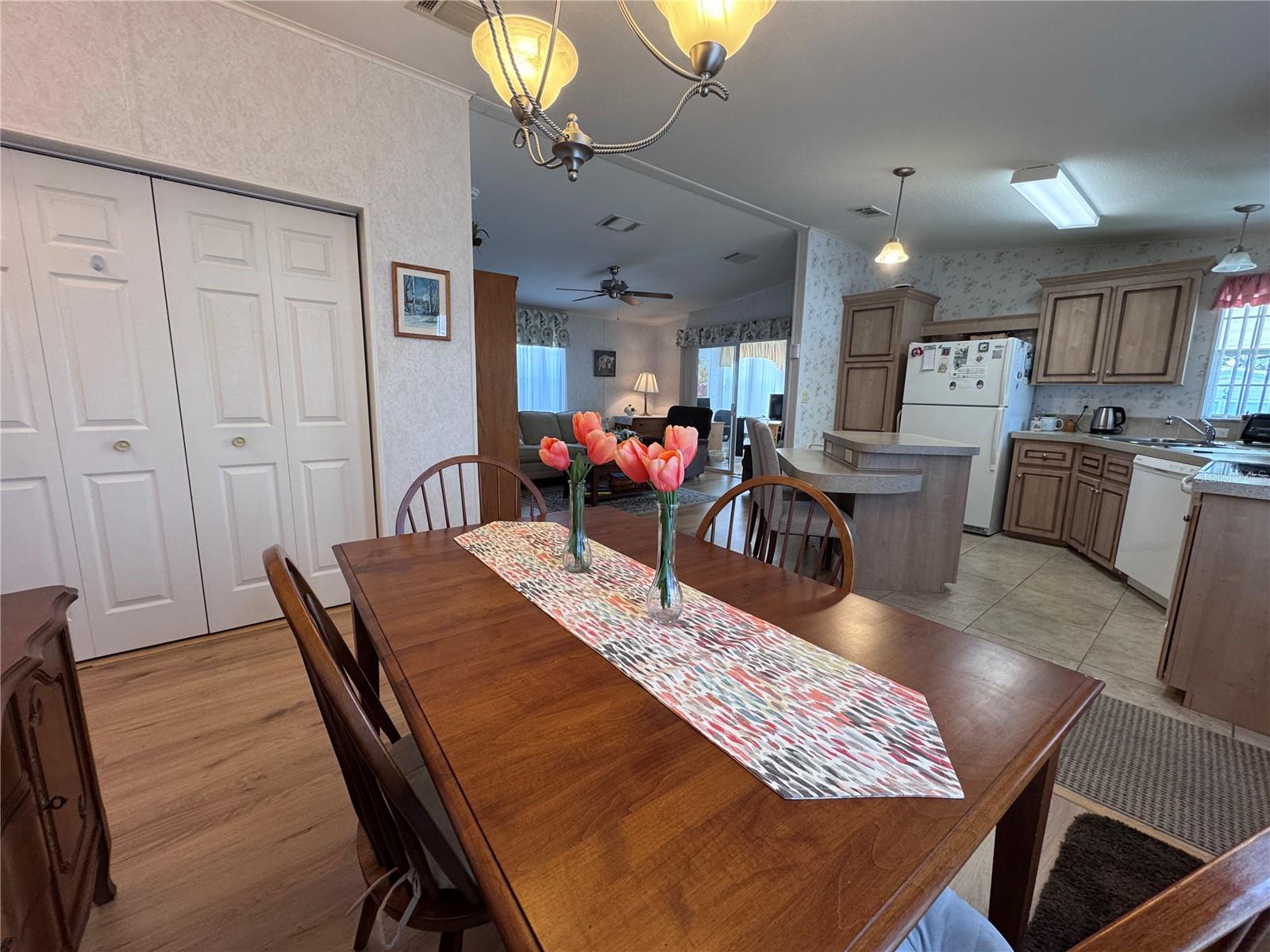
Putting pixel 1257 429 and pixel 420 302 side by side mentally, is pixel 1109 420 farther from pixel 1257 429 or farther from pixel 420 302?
pixel 420 302

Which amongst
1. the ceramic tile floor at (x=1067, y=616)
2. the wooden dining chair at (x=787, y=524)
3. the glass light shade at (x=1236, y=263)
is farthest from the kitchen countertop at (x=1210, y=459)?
the wooden dining chair at (x=787, y=524)

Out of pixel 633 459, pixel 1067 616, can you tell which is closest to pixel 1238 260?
pixel 1067 616

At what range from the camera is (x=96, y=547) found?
1.93 m

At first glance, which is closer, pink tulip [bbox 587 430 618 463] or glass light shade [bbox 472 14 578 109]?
pink tulip [bbox 587 430 618 463]

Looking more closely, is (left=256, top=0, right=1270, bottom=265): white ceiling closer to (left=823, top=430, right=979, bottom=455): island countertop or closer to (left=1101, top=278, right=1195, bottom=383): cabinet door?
(left=1101, top=278, right=1195, bottom=383): cabinet door

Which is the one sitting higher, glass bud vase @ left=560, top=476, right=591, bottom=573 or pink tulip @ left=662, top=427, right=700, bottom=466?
pink tulip @ left=662, top=427, right=700, bottom=466

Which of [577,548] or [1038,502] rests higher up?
[577,548]

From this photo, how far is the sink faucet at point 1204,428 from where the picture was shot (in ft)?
11.6

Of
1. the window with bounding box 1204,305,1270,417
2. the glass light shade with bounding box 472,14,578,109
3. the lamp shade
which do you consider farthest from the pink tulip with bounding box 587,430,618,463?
the lamp shade

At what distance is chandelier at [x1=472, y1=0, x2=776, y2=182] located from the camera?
3.15 feet

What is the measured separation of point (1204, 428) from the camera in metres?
3.59

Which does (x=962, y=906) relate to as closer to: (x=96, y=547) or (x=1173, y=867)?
(x=1173, y=867)

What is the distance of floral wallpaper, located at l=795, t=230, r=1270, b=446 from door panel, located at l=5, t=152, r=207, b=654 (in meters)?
4.18

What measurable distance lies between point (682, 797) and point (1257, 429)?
16.1ft
